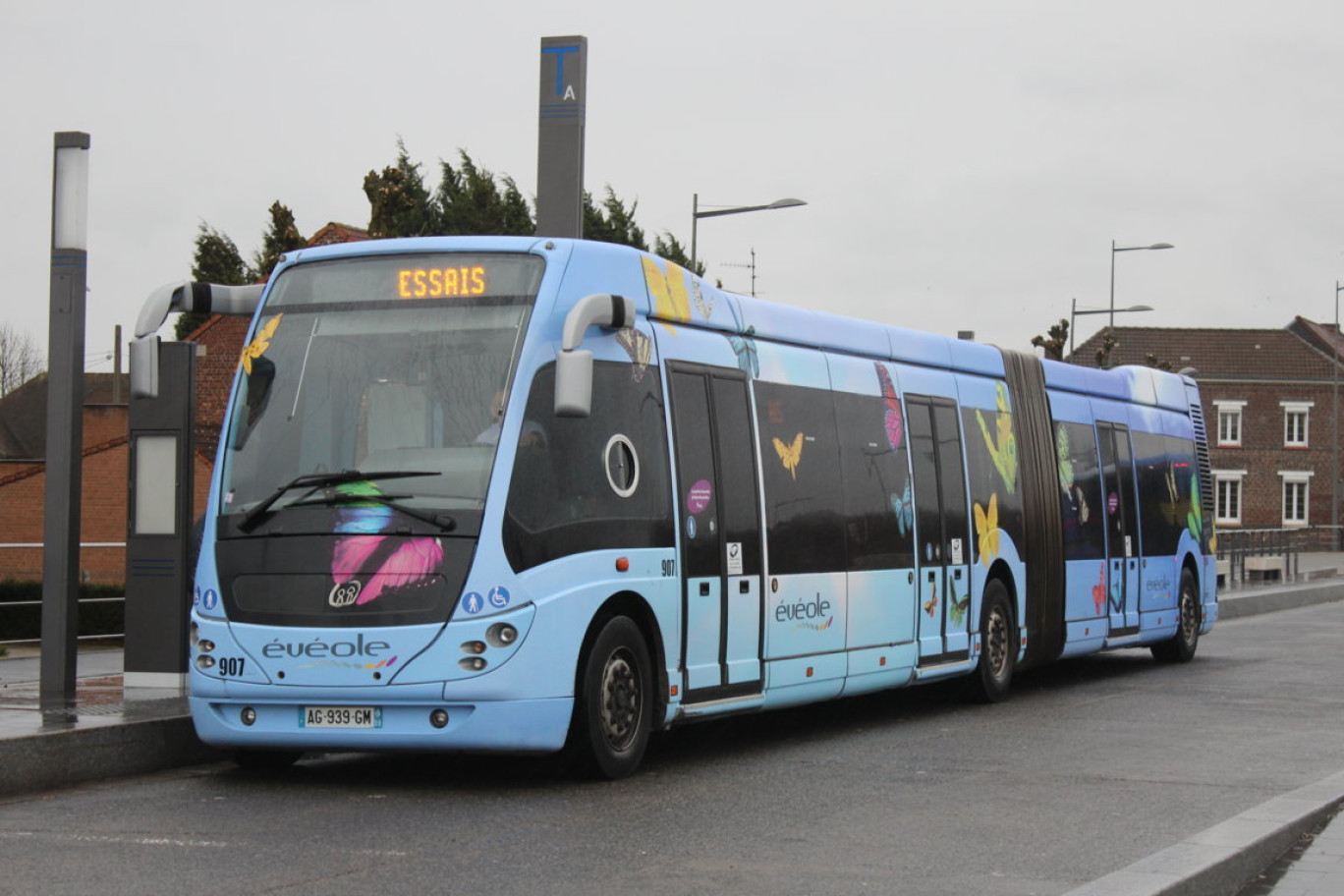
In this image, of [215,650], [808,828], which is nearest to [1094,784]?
[808,828]

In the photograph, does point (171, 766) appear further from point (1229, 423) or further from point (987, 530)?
point (1229, 423)

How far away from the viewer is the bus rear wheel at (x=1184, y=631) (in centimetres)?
2219

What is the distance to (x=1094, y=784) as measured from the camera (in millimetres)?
10945

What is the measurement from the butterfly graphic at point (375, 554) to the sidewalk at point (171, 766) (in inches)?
71.7

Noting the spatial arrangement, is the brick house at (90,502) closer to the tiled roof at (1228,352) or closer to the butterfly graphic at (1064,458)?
the butterfly graphic at (1064,458)

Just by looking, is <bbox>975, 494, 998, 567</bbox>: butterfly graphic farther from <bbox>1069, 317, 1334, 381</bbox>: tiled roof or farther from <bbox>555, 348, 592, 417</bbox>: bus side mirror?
<bbox>1069, 317, 1334, 381</bbox>: tiled roof

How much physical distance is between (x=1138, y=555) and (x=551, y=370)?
11913 mm

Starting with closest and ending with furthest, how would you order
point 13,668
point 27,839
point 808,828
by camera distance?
Result: point 27,839 < point 808,828 < point 13,668

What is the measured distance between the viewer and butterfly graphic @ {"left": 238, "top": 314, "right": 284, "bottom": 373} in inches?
440

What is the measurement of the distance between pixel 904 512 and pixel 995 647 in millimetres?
2428

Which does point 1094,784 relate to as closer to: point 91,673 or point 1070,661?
point 91,673

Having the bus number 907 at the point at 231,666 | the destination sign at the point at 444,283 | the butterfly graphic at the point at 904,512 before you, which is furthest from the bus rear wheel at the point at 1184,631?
the bus number 907 at the point at 231,666

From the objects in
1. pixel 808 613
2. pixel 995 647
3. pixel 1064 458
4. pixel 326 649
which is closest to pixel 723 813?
pixel 326 649

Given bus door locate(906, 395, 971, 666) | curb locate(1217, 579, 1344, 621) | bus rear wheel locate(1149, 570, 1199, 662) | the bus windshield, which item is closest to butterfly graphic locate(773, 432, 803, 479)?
bus door locate(906, 395, 971, 666)
